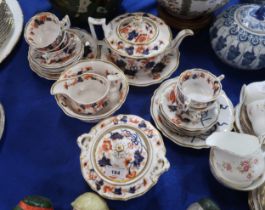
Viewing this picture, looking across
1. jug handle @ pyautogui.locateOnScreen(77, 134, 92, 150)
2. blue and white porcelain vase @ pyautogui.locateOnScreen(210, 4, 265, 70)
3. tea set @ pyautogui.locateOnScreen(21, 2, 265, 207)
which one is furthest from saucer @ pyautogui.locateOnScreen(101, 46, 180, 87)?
jug handle @ pyautogui.locateOnScreen(77, 134, 92, 150)

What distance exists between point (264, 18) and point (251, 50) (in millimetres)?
79

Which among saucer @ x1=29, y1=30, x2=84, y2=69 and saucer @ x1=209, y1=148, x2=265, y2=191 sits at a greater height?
saucer @ x1=29, y1=30, x2=84, y2=69

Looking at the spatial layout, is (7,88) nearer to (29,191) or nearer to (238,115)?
(29,191)

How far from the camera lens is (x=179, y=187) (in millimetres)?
726

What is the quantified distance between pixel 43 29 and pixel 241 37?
1.63 feet

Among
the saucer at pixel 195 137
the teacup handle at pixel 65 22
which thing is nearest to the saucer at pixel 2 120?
the teacup handle at pixel 65 22

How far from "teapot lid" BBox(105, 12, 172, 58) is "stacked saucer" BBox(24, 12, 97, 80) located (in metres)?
0.10

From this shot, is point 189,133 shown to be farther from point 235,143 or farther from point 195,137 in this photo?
point 235,143

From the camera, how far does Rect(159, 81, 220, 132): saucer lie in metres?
0.73

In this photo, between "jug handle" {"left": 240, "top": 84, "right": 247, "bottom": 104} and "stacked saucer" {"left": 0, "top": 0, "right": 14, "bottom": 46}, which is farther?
"stacked saucer" {"left": 0, "top": 0, "right": 14, "bottom": 46}

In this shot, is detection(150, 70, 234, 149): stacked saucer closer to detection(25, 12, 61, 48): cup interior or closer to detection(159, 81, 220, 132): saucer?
detection(159, 81, 220, 132): saucer

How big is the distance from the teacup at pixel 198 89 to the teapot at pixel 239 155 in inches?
4.1

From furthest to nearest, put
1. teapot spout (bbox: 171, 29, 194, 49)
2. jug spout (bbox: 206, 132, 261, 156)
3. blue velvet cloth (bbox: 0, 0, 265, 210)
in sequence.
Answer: teapot spout (bbox: 171, 29, 194, 49), blue velvet cloth (bbox: 0, 0, 265, 210), jug spout (bbox: 206, 132, 261, 156)

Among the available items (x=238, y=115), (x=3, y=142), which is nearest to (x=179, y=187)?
(x=238, y=115)
